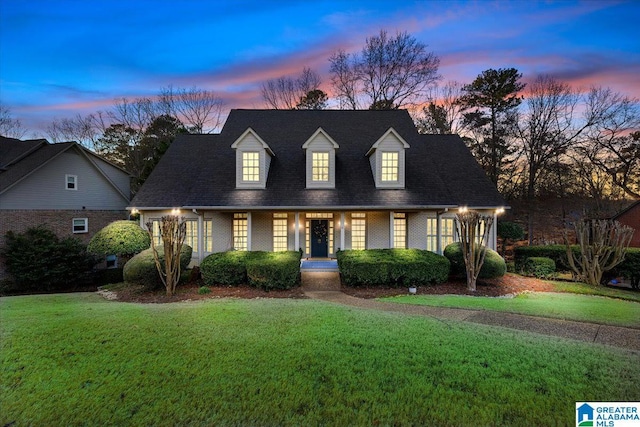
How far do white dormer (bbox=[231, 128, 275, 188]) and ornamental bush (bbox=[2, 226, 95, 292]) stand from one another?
9.92 m

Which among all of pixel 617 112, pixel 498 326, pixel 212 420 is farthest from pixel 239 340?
pixel 617 112

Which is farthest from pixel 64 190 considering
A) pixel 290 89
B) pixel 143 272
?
pixel 290 89

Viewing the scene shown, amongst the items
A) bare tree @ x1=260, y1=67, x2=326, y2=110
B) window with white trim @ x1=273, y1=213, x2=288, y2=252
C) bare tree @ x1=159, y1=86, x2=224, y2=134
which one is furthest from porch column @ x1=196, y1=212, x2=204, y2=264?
bare tree @ x1=159, y1=86, x2=224, y2=134

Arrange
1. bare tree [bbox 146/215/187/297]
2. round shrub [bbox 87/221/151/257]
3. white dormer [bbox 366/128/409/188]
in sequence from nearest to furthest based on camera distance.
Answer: bare tree [bbox 146/215/187/297], round shrub [bbox 87/221/151/257], white dormer [bbox 366/128/409/188]

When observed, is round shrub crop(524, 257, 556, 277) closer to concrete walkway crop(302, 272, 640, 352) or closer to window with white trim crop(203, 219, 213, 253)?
concrete walkway crop(302, 272, 640, 352)

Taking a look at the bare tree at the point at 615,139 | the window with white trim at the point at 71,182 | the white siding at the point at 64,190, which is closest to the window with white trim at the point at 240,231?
the white siding at the point at 64,190

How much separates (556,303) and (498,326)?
3840 millimetres

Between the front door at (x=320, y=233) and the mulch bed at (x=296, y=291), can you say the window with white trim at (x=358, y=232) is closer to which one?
the front door at (x=320, y=233)

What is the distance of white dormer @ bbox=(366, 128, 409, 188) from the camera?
14477mm

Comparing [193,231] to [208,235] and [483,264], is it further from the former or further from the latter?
[483,264]

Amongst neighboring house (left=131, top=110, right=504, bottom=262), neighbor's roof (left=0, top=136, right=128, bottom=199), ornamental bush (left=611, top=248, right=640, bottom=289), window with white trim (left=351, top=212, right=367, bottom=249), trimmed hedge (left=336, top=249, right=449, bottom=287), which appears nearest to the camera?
trimmed hedge (left=336, top=249, right=449, bottom=287)

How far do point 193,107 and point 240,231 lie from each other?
1916 cm

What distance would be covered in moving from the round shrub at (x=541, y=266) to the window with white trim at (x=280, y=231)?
12.0 m

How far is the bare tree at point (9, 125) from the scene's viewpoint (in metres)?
21.4
